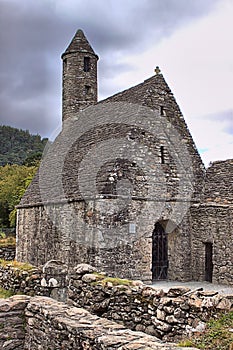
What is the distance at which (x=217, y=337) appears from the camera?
234 inches

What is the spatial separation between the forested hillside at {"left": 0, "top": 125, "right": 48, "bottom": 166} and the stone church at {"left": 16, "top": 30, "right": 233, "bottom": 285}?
3206 inches

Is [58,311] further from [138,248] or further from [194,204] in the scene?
[194,204]

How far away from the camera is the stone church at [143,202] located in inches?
588

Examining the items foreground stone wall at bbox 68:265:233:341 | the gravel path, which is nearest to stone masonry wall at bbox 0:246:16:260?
the gravel path

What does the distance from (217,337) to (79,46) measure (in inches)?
865

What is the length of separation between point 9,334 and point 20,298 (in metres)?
0.62

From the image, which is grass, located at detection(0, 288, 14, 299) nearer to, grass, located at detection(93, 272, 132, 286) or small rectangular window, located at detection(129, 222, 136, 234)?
grass, located at detection(93, 272, 132, 286)

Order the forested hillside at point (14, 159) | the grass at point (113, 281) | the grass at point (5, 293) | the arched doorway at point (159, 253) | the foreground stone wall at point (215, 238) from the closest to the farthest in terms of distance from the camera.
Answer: the grass at point (113, 281) < the grass at point (5, 293) < the foreground stone wall at point (215, 238) < the arched doorway at point (159, 253) < the forested hillside at point (14, 159)

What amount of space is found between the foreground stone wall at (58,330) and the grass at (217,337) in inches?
20.9

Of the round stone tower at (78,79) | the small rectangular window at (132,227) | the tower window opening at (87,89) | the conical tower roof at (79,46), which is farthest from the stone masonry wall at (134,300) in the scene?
the conical tower roof at (79,46)

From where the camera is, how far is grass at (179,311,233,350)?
5.66 meters

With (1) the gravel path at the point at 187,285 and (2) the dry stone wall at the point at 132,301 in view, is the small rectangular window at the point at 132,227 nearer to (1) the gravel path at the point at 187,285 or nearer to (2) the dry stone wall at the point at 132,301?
(1) the gravel path at the point at 187,285

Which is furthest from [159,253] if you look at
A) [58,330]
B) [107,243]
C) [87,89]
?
[87,89]

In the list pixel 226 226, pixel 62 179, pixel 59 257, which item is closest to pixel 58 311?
pixel 226 226
